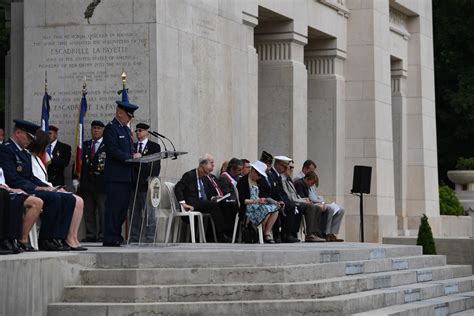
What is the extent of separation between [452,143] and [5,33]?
1919cm

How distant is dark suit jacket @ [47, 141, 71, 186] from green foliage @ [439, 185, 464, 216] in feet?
65.8

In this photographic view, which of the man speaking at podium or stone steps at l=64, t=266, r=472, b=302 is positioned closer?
stone steps at l=64, t=266, r=472, b=302

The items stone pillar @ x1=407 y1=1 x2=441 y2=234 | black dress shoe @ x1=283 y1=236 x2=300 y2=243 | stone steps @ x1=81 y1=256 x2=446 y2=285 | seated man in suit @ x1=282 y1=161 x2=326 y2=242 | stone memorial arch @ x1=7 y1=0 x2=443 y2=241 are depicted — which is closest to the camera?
stone steps @ x1=81 y1=256 x2=446 y2=285

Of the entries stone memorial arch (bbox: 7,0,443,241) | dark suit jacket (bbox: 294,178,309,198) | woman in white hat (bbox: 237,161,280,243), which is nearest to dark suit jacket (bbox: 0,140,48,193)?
woman in white hat (bbox: 237,161,280,243)

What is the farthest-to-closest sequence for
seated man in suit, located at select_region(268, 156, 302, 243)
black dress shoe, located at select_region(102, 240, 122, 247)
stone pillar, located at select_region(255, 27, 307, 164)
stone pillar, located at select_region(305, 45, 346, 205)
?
stone pillar, located at select_region(305, 45, 346, 205), stone pillar, located at select_region(255, 27, 307, 164), seated man in suit, located at select_region(268, 156, 302, 243), black dress shoe, located at select_region(102, 240, 122, 247)

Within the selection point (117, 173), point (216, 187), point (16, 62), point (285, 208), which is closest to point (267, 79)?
point (285, 208)

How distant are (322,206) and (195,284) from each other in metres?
9.22

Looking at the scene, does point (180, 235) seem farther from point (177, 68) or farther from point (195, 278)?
point (195, 278)

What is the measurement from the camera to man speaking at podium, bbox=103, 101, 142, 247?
58.3ft

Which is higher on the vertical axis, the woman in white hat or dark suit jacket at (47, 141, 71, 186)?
dark suit jacket at (47, 141, 71, 186)

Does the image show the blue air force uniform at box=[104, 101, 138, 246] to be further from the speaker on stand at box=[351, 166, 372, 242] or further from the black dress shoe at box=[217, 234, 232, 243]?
the speaker on stand at box=[351, 166, 372, 242]

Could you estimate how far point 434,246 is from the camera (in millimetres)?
24391

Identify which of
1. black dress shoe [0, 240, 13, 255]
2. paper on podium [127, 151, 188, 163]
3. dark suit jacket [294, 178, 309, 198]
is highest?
paper on podium [127, 151, 188, 163]

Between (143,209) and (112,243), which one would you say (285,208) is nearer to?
(143,209)
